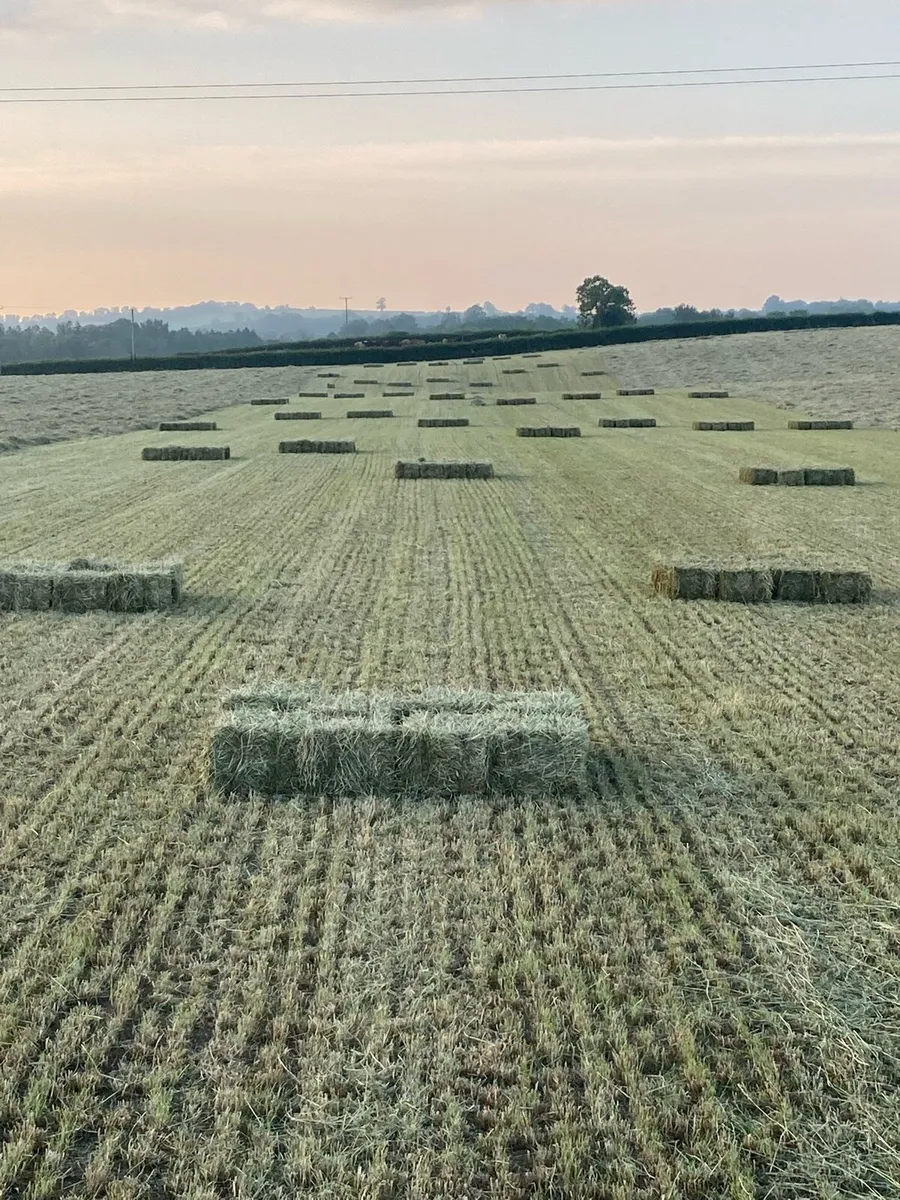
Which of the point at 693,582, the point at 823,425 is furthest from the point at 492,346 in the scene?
the point at 693,582

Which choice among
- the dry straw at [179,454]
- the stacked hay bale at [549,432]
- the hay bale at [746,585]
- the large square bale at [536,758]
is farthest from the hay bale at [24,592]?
the stacked hay bale at [549,432]

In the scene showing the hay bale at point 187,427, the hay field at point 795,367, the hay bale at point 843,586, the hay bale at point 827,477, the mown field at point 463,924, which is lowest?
the mown field at point 463,924

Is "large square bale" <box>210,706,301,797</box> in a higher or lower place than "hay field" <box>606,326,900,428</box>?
lower

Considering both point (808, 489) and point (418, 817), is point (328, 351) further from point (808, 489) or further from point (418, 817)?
point (418, 817)

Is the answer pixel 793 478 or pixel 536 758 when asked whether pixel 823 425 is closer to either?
pixel 793 478

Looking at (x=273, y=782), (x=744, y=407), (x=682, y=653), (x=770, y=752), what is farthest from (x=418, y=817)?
(x=744, y=407)

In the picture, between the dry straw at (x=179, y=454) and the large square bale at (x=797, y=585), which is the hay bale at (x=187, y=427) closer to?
the dry straw at (x=179, y=454)

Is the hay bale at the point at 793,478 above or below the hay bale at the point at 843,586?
above

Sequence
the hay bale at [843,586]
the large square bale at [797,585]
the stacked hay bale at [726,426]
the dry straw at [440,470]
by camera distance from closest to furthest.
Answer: the hay bale at [843,586] → the large square bale at [797,585] → the dry straw at [440,470] → the stacked hay bale at [726,426]

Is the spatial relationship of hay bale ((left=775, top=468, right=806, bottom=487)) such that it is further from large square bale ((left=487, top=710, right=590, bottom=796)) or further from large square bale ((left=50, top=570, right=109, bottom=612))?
large square bale ((left=487, top=710, right=590, bottom=796))

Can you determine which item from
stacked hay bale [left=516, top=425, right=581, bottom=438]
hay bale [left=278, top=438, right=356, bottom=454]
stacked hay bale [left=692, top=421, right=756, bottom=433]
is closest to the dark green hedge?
stacked hay bale [left=692, top=421, right=756, bottom=433]
